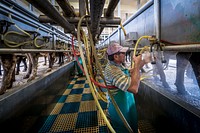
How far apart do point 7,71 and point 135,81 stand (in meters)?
1.70

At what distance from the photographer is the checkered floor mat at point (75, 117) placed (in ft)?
4.32

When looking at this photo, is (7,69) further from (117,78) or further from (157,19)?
(157,19)

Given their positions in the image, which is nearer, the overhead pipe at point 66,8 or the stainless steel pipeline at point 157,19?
the overhead pipe at point 66,8

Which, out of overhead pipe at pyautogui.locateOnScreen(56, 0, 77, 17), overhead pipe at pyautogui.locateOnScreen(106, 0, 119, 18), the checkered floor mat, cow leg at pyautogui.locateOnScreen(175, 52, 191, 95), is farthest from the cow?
the checkered floor mat

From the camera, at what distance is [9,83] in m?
1.57

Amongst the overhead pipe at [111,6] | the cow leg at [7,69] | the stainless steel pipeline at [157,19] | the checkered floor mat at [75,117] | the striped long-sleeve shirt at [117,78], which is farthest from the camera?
the cow leg at [7,69]

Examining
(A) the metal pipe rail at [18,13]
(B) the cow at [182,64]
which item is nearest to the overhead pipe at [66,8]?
(B) the cow at [182,64]

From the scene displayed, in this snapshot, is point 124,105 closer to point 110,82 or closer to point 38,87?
point 110,82

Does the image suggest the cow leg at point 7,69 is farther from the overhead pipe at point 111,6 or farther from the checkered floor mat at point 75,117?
the overhead pipe at point 111,6

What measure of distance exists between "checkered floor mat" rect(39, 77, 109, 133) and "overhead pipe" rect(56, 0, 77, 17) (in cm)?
120

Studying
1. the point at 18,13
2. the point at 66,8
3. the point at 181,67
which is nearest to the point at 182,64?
the point at 181,67

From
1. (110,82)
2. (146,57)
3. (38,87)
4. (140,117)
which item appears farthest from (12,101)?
(140,117)

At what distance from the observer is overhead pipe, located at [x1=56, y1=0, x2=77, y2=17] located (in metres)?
0.66

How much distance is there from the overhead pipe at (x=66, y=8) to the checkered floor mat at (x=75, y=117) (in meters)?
1.20
